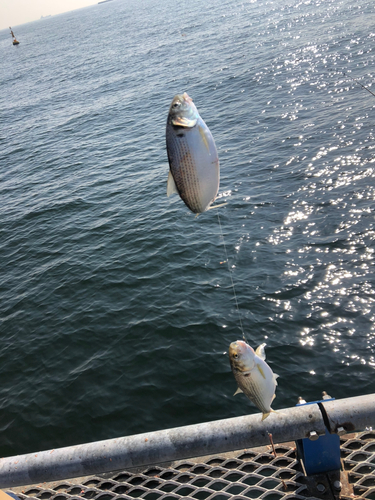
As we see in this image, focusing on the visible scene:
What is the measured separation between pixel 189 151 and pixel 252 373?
2031 mm

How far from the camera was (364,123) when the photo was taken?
18.6m

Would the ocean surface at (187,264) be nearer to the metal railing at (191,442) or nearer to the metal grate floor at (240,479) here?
the metal grate floor at (240,479)

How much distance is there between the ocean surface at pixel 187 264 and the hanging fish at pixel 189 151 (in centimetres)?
706

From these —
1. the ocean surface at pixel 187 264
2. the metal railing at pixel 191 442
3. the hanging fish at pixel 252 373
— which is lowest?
the ocean surface at pixel 187 264

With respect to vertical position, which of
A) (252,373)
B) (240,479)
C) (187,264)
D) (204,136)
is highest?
(204,136)

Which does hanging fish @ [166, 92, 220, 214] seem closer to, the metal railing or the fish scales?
the fish scales

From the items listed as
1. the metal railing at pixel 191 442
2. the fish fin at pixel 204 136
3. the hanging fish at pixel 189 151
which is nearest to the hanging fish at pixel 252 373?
the metal railing at pixel 191 442

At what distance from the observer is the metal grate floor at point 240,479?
4.83 m

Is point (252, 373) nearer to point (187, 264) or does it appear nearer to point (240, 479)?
point (240, 479)

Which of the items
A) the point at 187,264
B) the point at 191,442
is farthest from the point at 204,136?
the point at 187,264

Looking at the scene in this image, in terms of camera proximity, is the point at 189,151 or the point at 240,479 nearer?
the point at 189,151

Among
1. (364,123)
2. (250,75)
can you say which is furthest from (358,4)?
(364,123)

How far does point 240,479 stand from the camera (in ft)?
15.9

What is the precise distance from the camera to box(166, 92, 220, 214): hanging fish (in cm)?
257
